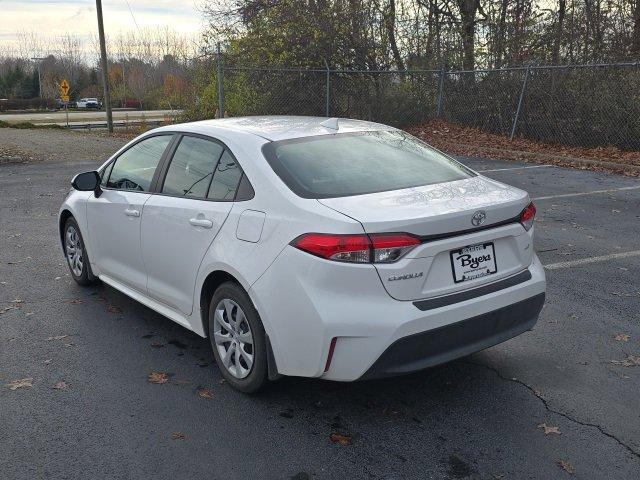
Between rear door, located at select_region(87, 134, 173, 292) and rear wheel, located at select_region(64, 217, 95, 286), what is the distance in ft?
1.09

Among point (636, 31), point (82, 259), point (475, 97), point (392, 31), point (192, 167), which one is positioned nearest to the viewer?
point (192, 167)

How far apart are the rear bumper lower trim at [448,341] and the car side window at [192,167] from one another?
5.23 feet

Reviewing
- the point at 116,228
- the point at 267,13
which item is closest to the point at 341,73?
the point at 267,13

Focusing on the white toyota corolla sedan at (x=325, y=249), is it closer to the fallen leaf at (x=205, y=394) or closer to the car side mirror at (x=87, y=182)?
the fallen leaf at (x=205, y=394)

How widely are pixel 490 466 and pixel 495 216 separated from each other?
1.28m

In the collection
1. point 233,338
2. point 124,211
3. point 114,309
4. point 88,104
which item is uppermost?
point 88,104

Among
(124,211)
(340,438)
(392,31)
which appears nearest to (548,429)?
(340,438)

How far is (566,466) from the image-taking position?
3006 mm

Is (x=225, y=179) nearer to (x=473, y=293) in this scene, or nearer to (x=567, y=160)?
(x=473, y=293)

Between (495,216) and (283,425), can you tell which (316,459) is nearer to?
(283,425)

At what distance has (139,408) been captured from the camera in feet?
11.8

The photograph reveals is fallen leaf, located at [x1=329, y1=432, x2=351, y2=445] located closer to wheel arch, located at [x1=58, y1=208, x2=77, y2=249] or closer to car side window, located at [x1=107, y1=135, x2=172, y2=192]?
car side window, located at [x1=107, y1=135, x2=172, y2=192]

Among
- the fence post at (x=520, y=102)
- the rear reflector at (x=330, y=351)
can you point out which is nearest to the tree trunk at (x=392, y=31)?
the fence post at (x=520, y=102)

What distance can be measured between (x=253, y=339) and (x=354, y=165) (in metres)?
1.20
